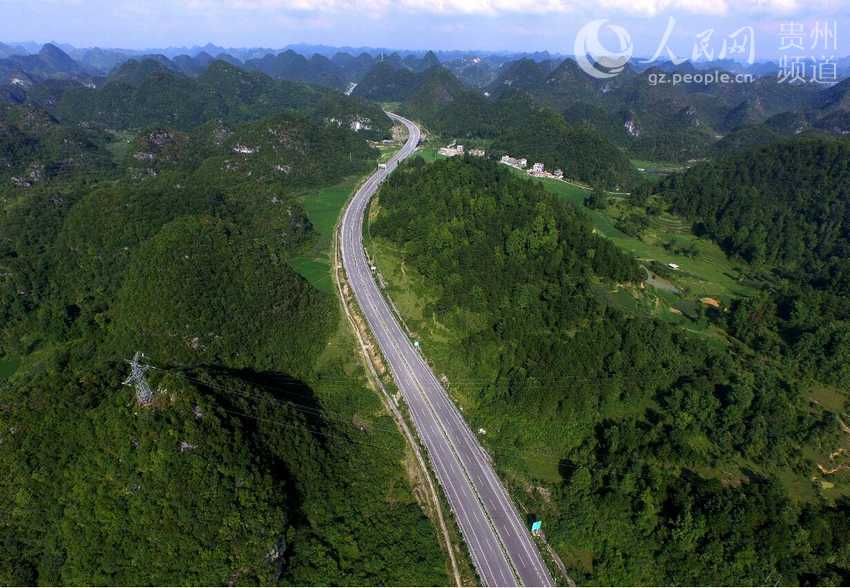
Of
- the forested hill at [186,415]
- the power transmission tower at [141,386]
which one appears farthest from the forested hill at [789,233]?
the power transmission tower at [141,386]

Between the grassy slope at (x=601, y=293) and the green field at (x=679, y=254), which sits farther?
the green field at (x=679, y=254)

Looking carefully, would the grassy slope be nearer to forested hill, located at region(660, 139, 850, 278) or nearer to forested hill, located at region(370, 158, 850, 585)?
forested hill, located at region(370, 158, 850, 585)

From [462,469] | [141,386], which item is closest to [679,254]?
[462,469]

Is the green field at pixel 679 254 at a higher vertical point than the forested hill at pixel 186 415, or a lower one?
higher

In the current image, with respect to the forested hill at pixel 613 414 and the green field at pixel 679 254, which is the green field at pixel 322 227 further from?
the green field at pixel 679 254

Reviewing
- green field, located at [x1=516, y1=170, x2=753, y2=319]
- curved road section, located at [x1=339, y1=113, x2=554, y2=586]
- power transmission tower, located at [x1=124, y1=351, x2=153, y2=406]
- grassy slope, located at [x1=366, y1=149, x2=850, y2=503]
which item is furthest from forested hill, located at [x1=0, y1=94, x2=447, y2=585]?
green field, located at [x1=516, y1=170, x2=753, y2=319]
